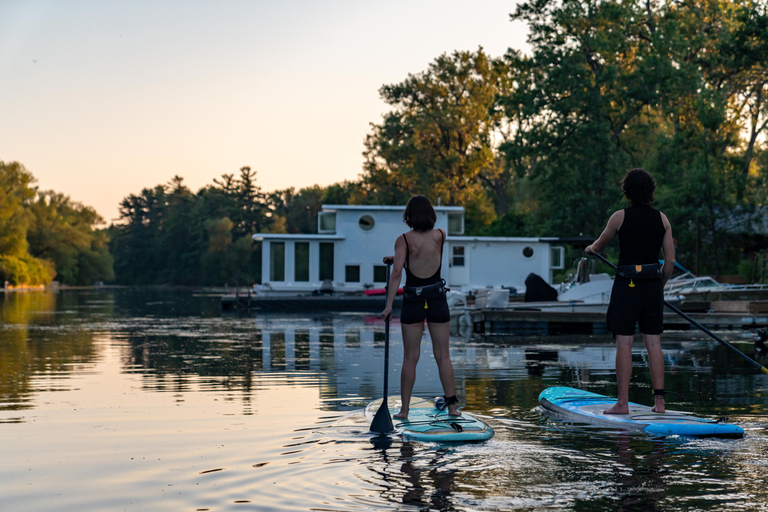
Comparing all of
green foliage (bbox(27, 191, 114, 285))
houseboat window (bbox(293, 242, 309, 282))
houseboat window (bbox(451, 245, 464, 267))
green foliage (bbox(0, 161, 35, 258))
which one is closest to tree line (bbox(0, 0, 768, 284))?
houseboat window (bbox(451, 245, 464, 267))

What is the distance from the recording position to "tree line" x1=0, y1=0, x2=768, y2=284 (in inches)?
1404

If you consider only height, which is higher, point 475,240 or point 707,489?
point 475,240

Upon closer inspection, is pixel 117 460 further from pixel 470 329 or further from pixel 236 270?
pixel 236 270

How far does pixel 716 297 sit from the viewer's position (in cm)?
2609

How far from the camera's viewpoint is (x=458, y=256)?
38.9m

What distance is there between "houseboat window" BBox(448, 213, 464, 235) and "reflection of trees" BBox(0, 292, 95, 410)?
64.9ft

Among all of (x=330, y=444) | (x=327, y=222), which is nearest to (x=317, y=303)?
(x=327, y=222)

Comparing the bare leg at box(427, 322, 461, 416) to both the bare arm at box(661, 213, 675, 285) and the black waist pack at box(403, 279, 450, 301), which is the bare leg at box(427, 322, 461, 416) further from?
the bare arm at box(661, 213, 675, 285)

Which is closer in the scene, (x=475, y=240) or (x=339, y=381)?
(x=339, y=381)

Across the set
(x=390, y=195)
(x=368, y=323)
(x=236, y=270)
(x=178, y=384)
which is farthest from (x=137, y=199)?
(x=178, y=384)

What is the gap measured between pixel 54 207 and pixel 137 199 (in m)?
54.1

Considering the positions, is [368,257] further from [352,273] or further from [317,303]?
[317,303]

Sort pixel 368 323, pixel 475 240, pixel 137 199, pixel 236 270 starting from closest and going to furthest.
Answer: pixel 368 323 → pixel 475 240 → pixel 236 270 → pixel 137 199

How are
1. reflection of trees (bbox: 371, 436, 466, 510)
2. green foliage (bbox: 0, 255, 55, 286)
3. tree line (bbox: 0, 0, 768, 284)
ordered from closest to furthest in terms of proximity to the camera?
reflection of trees (bbox: 371, 436, 466, 510), tree line (bbox: 0, 0, 768, 284), green foliage (bbox: 0, 255, 55, 286)
